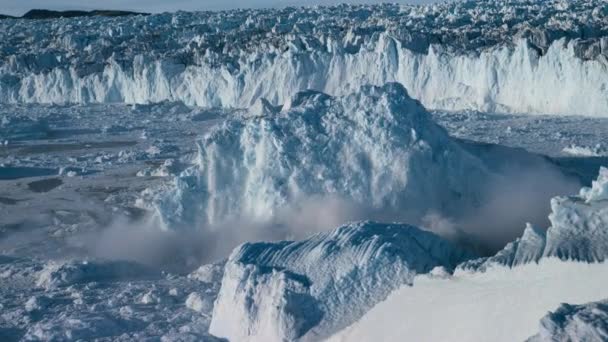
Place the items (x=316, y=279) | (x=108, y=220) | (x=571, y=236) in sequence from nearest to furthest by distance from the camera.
Result: 1. (x=571, y=236)
2. (x=316, y=279)
3. (x=108, y=220)

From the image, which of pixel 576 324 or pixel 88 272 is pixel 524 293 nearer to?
pixel 576 324

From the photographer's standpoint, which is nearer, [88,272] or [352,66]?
[88,272]

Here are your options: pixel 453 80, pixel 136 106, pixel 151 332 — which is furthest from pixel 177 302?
pixel 136 106

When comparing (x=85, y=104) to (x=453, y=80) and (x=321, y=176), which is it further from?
(x=321, y=176)

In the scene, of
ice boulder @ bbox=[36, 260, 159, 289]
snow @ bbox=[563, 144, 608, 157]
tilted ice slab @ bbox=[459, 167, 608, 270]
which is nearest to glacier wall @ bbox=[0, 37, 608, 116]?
snow @ bbox=[563, 144, 608, 157]

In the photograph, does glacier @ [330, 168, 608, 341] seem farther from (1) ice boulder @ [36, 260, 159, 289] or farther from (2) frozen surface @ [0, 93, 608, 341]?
(1) ice boulder @ [36, 260, 159, 289]

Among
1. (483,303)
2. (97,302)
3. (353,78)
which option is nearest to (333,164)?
(97,302)
